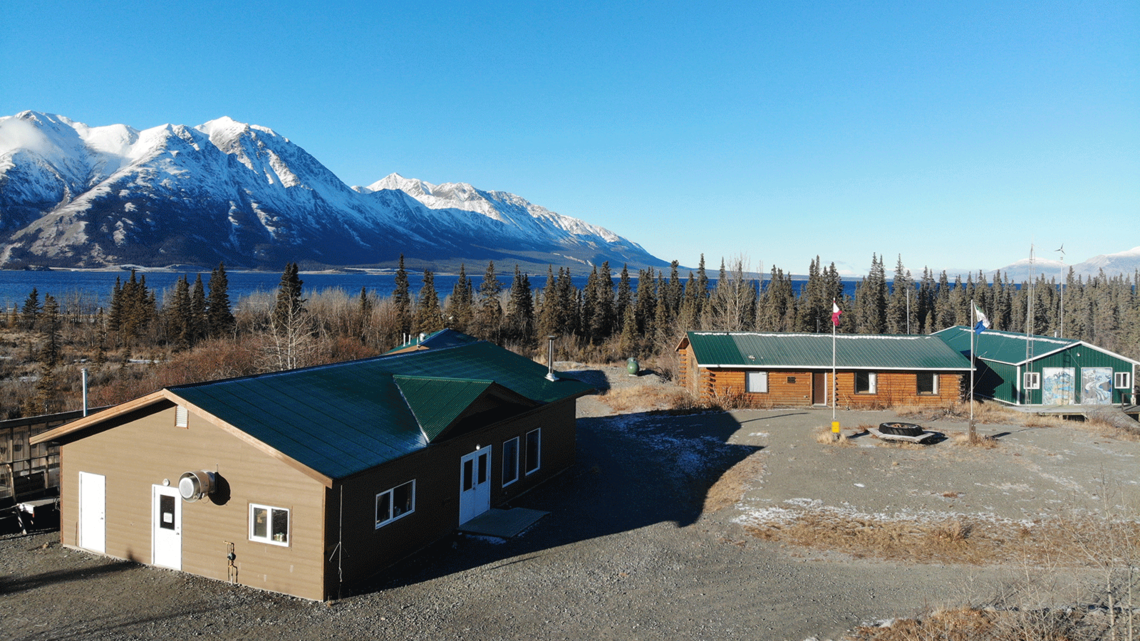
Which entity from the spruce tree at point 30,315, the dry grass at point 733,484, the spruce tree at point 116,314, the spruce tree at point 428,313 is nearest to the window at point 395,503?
the dry grass at point 733,484

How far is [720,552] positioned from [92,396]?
104 feet

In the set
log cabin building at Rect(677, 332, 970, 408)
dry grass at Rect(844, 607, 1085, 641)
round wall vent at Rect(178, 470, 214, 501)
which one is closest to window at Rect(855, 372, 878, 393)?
log cabin building at Rect(677, 332, 970, 408)

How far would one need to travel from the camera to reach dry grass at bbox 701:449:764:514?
17.9 m

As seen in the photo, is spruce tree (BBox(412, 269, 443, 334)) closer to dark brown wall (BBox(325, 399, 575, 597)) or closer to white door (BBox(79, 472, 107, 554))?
dark brown wall (BBox(325, 399, 575, 597))

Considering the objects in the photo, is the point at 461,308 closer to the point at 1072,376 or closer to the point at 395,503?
the point at 1072,376

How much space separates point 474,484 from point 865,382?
79.6 ft

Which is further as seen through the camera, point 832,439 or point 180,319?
point 180,319

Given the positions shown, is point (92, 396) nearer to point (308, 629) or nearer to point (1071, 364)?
point (308, 629)

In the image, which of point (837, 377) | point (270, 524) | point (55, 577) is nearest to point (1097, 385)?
point (837, 377)

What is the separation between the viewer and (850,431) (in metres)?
25.0

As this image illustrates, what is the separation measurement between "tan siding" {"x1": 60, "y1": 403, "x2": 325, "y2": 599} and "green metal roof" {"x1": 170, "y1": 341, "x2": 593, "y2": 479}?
48 centimetres

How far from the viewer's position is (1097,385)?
112 ft

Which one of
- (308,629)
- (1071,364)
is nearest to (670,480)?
(308,629)

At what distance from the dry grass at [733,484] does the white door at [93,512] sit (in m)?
14.1
